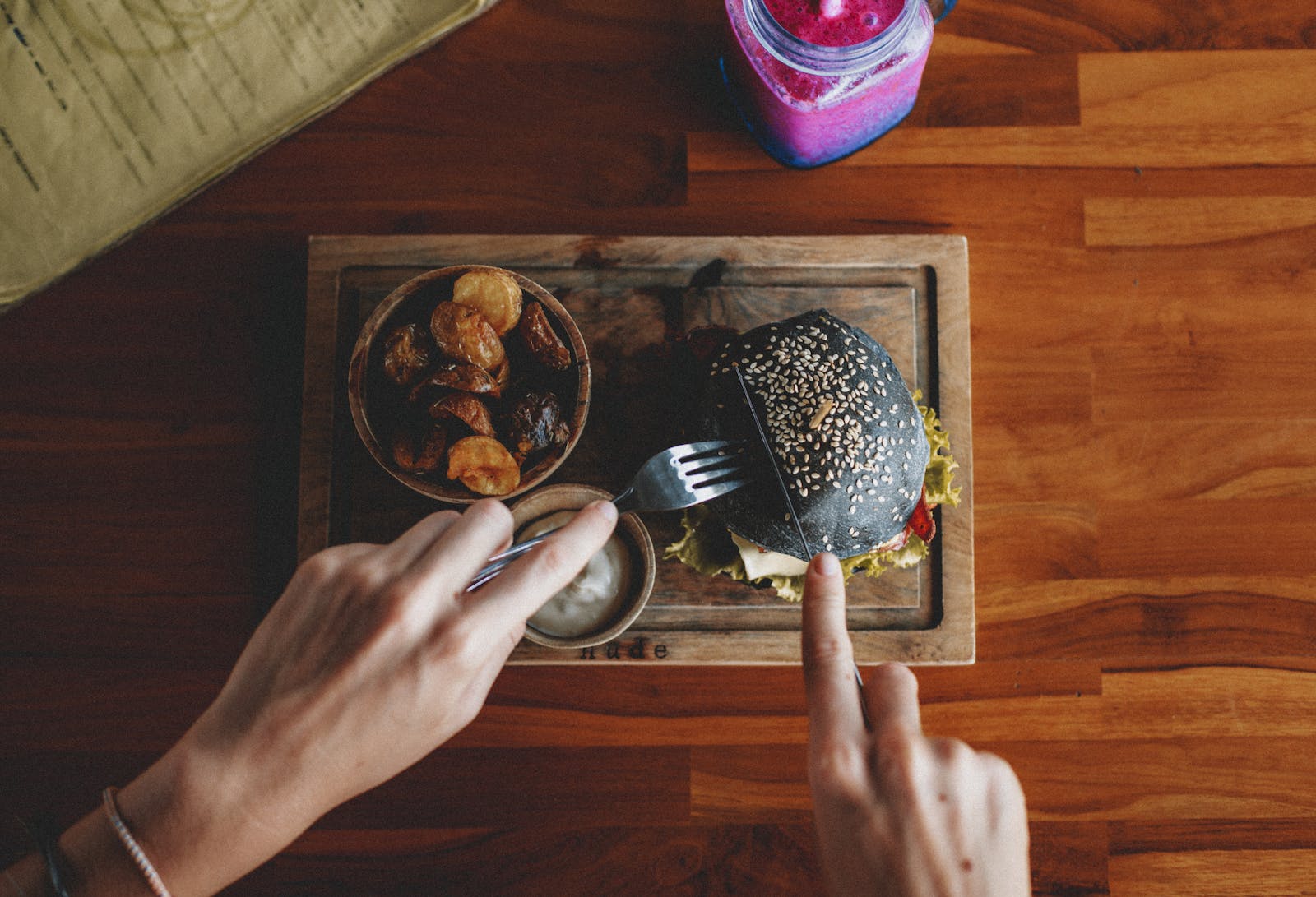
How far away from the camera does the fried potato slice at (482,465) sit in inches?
45.1

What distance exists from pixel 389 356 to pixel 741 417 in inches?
19.9

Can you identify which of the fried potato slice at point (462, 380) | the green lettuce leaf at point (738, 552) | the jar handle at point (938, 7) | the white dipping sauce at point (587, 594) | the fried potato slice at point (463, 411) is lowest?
the green lettuce leaf at point (738, 552)

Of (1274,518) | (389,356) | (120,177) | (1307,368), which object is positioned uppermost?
(120,177)

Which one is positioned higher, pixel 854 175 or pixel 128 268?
pixel 128 268

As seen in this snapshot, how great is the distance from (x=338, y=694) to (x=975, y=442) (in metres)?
1.07

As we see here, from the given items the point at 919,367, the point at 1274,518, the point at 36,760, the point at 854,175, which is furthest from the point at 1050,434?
the point at 36,760

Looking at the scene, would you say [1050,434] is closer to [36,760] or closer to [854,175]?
[854,175]

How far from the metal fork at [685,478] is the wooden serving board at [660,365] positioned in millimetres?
166

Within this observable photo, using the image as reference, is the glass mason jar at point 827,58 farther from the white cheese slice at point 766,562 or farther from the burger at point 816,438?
the white cheese slice at point 766,562

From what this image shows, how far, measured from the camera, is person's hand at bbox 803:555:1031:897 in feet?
2.72

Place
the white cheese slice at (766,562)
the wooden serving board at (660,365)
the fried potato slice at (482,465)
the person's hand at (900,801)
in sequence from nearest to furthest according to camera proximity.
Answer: the person's hand at (900,801) < the fried potato slice at (482,465) < the white cheese slice at (766,562) < the wooden serving board at (660,365)

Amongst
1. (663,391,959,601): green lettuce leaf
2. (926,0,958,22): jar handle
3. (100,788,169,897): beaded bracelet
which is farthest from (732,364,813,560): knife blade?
(100,788,169,897): beaded bracelet

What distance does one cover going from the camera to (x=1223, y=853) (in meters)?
1.45

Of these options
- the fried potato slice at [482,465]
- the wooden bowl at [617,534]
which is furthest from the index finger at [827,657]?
the fried potato slice at [482,465]
